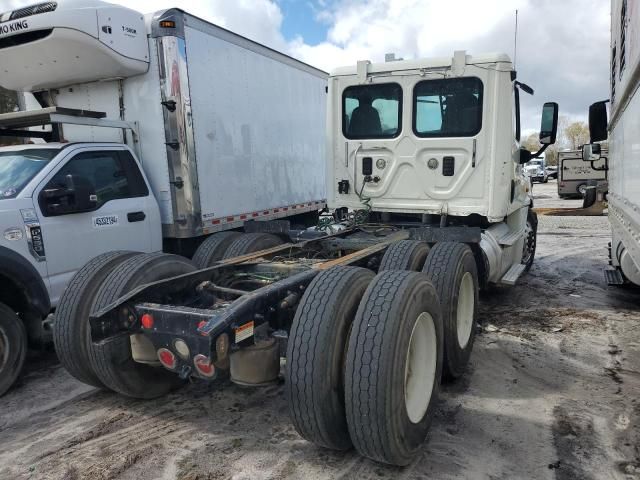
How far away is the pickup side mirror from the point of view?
4.72m

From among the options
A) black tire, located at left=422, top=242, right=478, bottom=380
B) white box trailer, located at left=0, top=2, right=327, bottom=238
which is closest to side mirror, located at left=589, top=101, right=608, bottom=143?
black tire, located at left=422, top=242, right=478, bottom=380

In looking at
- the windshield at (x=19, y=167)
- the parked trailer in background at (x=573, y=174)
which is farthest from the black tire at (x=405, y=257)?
the parked trailer in background at (x=573, y=174)

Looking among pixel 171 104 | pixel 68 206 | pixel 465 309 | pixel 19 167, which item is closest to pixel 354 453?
pixel 465 309

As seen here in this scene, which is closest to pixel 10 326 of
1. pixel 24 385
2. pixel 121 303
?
pixel 24 385

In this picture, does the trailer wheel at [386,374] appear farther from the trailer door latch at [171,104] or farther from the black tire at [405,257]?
the trailer door latch at [171,104]

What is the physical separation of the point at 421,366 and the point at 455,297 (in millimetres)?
1125

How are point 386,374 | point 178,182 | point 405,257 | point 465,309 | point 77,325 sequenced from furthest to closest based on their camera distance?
point 178,182
point 465,309
point 405,257
point 77,325
point 386,374

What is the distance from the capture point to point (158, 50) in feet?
19.3

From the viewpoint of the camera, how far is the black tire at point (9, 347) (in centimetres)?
425

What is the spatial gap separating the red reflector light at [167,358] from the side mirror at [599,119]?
20.9ft

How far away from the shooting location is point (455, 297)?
14.2 feet

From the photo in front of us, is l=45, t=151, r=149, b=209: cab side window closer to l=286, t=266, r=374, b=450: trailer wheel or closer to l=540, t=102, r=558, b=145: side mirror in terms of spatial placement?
l=286, t=266, r=374, b=450: trailer wheel

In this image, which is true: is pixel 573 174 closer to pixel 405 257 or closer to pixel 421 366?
pixel 405 257

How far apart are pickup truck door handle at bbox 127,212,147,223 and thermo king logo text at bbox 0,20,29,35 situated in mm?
Result: 2226
